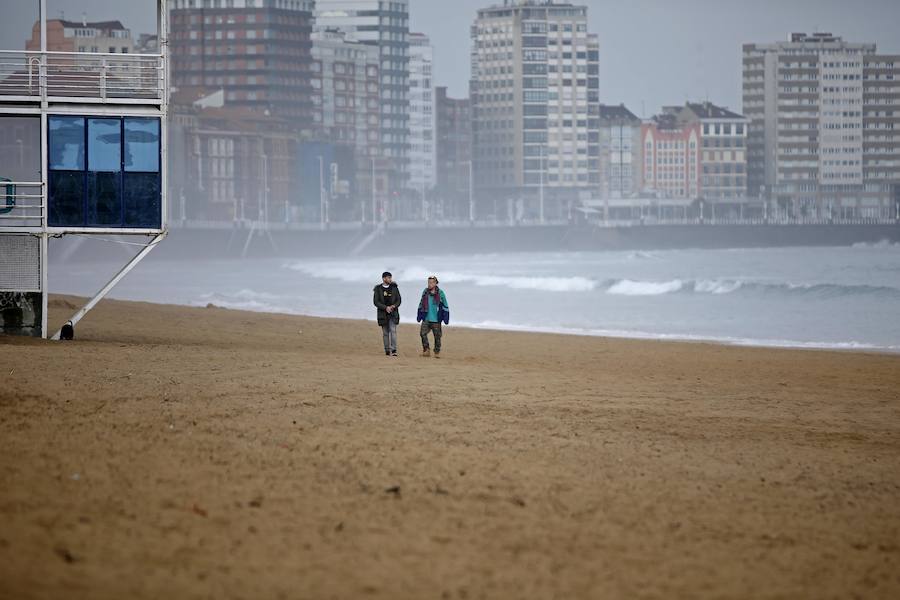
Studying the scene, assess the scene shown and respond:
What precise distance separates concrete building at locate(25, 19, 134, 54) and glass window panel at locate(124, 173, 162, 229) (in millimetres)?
105793

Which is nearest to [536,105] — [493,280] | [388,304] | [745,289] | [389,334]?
[493,280]

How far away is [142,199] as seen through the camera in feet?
59.6

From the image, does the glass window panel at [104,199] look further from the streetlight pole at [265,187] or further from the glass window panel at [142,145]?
the streetlight pole at [265,187]

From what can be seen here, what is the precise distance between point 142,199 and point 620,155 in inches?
6666

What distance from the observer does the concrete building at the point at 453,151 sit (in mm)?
178000

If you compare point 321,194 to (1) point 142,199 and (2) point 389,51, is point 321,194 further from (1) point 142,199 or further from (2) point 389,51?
(1) point 142,199

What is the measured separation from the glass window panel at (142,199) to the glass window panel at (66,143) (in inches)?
27.4

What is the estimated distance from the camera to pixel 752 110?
19738 centimetres

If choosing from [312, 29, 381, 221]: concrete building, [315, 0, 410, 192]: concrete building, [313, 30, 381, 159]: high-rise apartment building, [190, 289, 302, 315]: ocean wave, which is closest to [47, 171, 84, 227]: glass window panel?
[190, 289, 302, 315]: ocean wave

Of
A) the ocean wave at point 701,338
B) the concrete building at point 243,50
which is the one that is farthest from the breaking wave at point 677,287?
the concrete building at point 243,50

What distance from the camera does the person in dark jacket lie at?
17.6m

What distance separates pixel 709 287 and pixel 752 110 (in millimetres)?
144582

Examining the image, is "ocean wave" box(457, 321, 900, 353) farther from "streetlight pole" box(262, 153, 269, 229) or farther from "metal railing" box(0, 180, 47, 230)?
"streetlight pole" box(262, 153, 269, 229)

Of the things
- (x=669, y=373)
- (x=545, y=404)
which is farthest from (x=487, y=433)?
(x=669, y=373)
